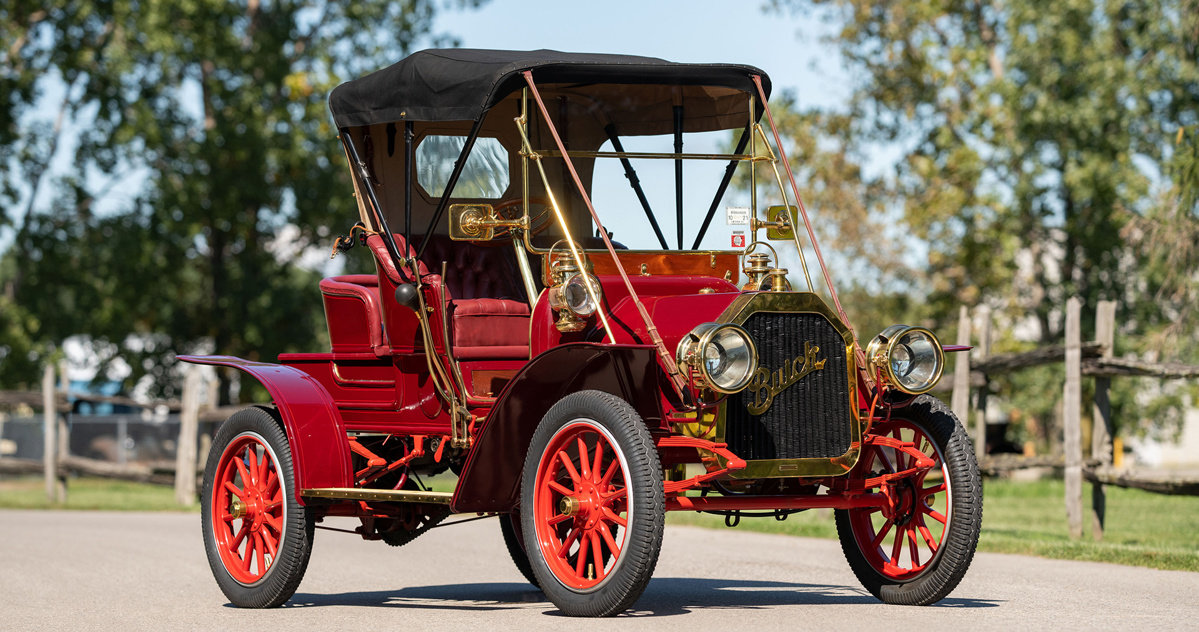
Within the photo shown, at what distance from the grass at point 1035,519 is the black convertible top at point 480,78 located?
2.05m

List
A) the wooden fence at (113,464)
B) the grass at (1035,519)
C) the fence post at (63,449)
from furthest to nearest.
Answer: the fence post at (63,449) < the wooden fence at (113,464) < the grass at (1035,519)

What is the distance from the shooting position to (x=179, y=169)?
31.9 meters

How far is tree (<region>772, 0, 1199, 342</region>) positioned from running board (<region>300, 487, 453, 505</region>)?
17491mm

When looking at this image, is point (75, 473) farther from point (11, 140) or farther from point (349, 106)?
point (349, 106)

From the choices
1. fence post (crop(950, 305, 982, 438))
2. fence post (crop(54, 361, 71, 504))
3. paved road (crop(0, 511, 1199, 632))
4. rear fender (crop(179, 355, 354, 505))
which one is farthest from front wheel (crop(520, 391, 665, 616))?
fence post (crop(54, 361, 71, 504))

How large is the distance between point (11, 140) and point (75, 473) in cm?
1128

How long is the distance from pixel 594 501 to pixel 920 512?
5.83 feet

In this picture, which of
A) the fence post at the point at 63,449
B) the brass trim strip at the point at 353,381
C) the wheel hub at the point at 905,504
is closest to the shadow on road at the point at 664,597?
the wheel hub at the point at 905,504

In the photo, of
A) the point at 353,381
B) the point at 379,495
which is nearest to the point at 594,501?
the point at 379,495

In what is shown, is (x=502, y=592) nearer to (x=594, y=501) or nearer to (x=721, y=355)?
(x=594, y=501)

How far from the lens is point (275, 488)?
8164mm

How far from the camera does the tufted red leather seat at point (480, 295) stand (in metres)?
7.73

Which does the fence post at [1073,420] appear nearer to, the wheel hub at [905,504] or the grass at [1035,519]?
the grass at [1035,519]

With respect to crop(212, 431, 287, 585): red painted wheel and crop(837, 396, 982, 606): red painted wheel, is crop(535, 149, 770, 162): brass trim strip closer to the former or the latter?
crop(837, 396, 982, 606): red painted wheel
